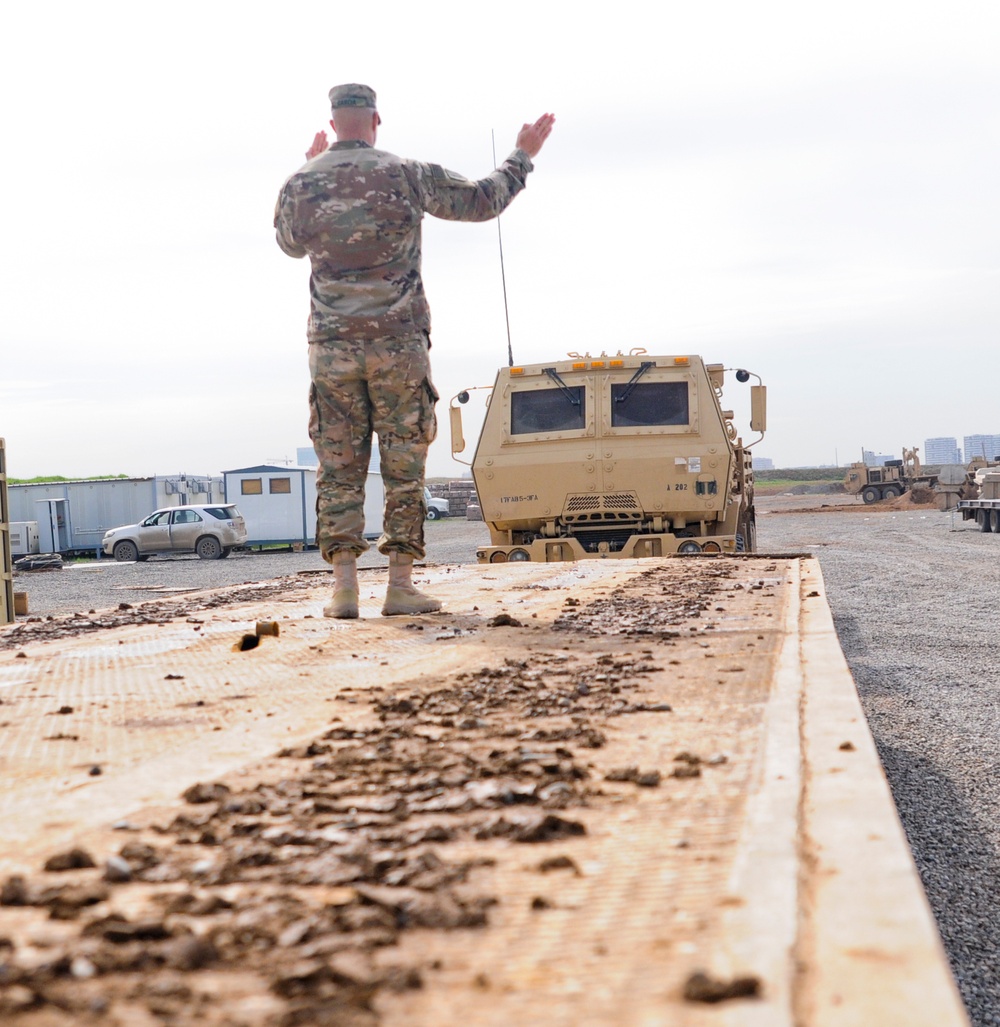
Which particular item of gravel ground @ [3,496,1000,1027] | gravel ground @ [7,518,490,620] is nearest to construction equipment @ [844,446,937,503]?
gravel ground @ [7,518,490,620]

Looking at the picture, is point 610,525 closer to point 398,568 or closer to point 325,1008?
point 398,568

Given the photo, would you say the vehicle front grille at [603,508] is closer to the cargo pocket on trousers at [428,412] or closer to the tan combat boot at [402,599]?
the cargo pocket on trousers at [428,412]

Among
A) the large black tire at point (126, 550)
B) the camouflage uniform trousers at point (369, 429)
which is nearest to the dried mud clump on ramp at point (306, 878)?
the camouflage uniform trousers at point (369, 429)

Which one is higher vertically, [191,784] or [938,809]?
[191,784]

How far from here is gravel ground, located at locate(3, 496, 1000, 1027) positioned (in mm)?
3504

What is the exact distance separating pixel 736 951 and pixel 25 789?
3.75 ft

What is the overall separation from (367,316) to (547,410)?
716cm

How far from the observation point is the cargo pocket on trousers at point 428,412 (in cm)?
457

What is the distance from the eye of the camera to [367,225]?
172 inches

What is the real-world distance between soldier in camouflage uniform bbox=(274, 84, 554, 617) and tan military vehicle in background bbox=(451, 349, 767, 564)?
6.18 m

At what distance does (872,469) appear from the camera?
53.4 m

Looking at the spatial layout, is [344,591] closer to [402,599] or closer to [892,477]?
[402,599]

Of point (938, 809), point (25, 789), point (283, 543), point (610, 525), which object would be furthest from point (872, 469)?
point (25, 789)

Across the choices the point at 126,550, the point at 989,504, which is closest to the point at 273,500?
the point at 126,550
